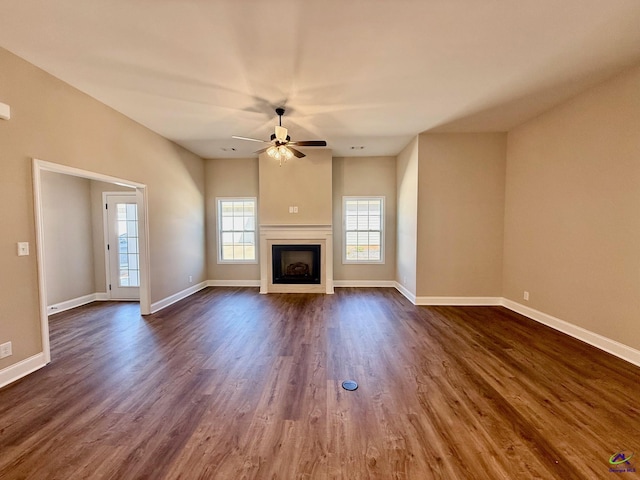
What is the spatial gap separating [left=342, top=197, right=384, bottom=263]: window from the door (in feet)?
14.7

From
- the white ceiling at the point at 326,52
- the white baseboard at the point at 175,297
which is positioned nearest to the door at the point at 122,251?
the white baseboard at the point at 175,297

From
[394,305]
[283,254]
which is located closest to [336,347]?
[394,305]

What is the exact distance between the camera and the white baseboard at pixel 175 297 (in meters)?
4.53

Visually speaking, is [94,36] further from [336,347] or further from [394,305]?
[394,305]

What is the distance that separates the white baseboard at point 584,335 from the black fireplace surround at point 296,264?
3.78 m

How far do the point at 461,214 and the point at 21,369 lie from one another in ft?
20.1

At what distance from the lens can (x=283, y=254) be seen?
6168 mm

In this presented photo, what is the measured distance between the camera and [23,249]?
253 centimetres

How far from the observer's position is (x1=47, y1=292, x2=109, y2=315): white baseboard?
444 cm

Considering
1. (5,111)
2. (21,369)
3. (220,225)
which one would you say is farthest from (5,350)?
(220,225)

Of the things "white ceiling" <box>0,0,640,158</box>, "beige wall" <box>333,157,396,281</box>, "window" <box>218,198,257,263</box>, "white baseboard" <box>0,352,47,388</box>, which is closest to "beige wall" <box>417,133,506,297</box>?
"white ceiling" <box>0,0,640,158</box>

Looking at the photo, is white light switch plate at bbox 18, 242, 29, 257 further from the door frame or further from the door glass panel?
the door glass panel

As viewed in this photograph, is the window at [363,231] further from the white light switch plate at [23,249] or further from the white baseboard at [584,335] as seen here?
the white light switch plate at [23,249]

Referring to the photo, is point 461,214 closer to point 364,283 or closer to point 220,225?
point 364,283
